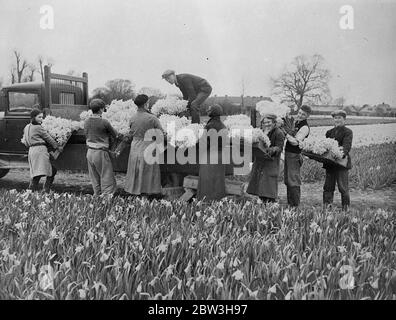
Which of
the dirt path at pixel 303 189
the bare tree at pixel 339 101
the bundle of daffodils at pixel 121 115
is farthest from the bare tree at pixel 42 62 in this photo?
the bare tree at pixel 339 101

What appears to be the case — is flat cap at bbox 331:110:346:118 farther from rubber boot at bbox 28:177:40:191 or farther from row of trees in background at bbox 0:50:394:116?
rubber boot at bbox 28:177:40:191

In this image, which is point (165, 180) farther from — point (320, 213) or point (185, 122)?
point (320, 213)

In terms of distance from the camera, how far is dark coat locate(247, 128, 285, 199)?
4.42 metres

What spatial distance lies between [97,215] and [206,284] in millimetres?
1594

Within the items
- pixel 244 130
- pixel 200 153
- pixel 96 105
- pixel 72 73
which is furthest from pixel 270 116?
pixel 72 73

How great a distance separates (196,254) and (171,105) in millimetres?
2277

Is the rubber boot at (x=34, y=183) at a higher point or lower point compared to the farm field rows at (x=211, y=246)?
higher

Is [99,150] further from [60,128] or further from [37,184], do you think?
[37,184]

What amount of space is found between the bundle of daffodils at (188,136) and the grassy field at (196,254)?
94 centimetres

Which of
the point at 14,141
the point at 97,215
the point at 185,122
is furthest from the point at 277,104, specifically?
the point at 14,141

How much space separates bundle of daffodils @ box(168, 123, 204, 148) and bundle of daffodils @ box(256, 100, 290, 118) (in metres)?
0.62

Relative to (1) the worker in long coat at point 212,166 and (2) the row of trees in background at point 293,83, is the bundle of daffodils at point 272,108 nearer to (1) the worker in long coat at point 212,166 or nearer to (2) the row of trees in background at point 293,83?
(2) the row of trees in background at point 293,83

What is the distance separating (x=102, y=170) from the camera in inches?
192

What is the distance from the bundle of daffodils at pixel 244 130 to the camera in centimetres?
437
